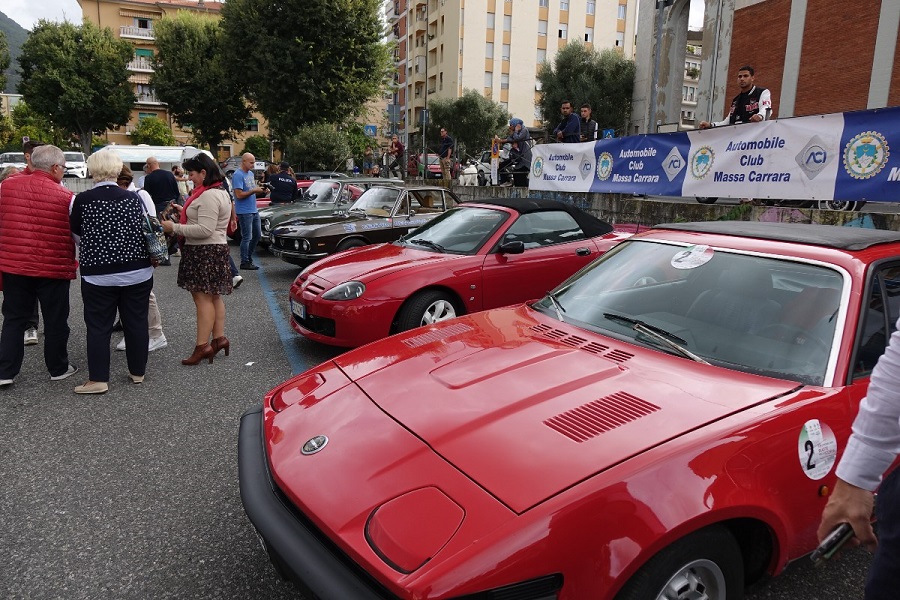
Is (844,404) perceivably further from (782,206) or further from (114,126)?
(114,126)

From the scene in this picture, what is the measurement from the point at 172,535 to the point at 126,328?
234cm

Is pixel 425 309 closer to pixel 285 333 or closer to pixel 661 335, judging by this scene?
pixel 285 333

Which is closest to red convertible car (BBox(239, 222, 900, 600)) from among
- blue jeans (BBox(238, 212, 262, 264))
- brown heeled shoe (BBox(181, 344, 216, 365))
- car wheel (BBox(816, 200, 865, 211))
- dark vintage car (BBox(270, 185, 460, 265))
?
brown heeled shoe (BBox(181, 344, 216, 365))

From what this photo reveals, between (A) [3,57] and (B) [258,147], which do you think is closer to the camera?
(A) [3,57]

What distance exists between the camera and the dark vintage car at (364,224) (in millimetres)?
8883

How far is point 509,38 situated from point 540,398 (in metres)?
56.8

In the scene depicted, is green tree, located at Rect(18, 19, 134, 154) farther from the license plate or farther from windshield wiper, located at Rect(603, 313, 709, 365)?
windshield wiper, located at Rect(603, 313, 709, 365)

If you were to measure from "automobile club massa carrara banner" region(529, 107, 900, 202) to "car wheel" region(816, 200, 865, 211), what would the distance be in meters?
0.18

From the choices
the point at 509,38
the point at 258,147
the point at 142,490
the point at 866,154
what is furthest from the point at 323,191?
the point at 509,38

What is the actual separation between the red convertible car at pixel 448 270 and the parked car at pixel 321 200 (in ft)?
17.1

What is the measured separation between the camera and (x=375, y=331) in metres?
5.01

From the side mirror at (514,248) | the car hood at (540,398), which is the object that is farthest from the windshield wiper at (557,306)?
the side mirror at (514,248)

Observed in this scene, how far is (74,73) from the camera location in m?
40.6

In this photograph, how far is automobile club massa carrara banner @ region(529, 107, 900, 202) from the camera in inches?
243
